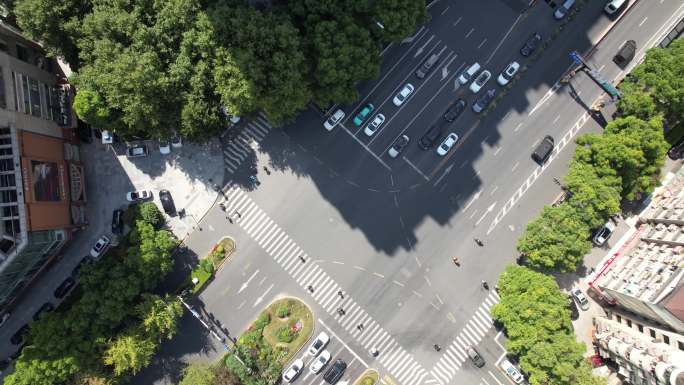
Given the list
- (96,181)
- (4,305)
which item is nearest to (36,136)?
(96,181)

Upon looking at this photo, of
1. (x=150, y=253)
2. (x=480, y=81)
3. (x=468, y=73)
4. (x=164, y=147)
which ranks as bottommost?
(x=150, y=253)

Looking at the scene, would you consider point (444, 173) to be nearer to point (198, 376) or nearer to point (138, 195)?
point (198, 376)

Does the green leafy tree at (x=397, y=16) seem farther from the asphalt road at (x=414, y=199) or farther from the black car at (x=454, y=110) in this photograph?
the black car at (x=454, y=110)

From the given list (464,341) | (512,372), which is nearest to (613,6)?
(464,341)

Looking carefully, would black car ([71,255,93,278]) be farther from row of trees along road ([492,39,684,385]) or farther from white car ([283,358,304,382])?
row of trees along road ([492,39,684,385])

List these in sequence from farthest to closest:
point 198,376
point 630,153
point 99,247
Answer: point 99,247
point 198,376
point 630,153

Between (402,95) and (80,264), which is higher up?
(402,95)

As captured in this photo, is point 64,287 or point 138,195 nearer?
point 64,287
